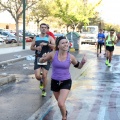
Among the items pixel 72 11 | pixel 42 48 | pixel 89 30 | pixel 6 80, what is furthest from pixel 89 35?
pixel 42 48

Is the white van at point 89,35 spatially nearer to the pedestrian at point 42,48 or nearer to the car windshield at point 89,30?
the car windshield at point 89,30

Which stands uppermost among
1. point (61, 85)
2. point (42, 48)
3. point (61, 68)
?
point (42, 48)

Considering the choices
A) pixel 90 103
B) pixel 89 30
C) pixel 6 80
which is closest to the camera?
pixel 90 103

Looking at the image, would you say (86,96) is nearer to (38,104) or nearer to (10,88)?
(38,104)

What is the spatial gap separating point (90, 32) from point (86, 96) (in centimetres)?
3320

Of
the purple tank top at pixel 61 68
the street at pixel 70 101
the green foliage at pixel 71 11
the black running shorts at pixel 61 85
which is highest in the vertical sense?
the green foliage at pixel 71 11

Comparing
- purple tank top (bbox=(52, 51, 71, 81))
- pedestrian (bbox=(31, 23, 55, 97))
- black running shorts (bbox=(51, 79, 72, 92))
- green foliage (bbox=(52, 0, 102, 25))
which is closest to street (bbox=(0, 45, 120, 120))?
pedestrian (bbox=(31, 23, 55, 97))

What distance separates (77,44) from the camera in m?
28.8

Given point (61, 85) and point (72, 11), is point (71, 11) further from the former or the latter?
point (61, 85)

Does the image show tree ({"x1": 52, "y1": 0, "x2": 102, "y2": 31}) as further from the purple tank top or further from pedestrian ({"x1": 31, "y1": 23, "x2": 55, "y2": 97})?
the purple tank top

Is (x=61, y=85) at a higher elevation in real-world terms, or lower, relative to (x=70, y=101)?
higher

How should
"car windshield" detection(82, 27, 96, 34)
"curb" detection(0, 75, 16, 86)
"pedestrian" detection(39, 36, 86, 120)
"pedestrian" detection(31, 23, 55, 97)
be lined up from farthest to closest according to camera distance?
"car windshield" detection(82, 27, 96, 34) → "curb" detection(0, 75, 16, 86) → "pedestrian" detection(31, 23, 55, 97) → "pedestrian" detection(39, 36, 86, 120)

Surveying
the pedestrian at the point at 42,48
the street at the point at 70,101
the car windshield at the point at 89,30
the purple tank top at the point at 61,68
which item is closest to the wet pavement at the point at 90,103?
the street at the point at 70,101

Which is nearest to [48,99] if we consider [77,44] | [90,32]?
[77,44]
